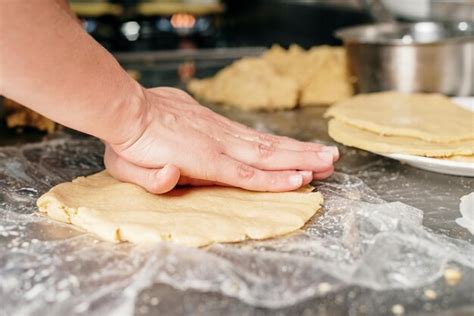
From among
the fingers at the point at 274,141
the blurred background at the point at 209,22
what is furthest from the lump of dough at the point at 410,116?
the blurred background at the point at 209,22

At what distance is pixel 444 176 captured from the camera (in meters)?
1.19

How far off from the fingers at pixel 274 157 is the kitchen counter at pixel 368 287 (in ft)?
0.34

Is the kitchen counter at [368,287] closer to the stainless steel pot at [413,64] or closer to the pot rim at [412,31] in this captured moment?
the stainless steel pot at [413,64]

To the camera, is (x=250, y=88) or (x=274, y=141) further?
(x=250, y=88)

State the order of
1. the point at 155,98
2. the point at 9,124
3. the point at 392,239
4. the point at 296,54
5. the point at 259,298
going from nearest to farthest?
1. the point at 259,298
2. the point at 392,239
3. the point at 155,98
4. the point at 9,124
5. the point at 296,54

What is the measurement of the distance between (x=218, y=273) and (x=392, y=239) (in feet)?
0.83

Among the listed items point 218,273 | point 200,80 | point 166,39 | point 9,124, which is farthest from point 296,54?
point 218,273

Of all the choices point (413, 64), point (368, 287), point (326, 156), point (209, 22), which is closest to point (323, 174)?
point (326, 156)

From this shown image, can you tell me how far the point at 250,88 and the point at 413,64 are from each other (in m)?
0.44

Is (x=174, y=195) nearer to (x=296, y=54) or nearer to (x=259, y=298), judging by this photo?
(x=259, y=298)

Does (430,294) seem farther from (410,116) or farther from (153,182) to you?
(410,116)

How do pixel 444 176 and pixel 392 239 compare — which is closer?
pixel 392 239

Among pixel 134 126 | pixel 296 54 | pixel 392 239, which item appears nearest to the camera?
pixel 392 239

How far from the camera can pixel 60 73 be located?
918mm
